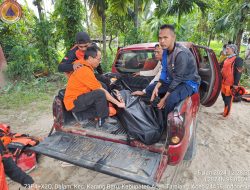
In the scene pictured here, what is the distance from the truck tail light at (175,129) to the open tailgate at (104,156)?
25 cm

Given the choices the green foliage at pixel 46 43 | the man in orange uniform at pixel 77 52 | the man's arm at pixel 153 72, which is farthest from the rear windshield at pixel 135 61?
the green foliage at pixel 46 43

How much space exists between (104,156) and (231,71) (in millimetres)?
3438

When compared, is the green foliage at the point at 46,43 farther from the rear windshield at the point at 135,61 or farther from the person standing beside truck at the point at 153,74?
the person standing beside truck at the point at 153,74

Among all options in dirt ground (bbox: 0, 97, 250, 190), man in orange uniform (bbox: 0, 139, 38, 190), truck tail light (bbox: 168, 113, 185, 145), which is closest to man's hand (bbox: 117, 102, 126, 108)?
truck tail light (bbox: 168, 113, 185, 145)

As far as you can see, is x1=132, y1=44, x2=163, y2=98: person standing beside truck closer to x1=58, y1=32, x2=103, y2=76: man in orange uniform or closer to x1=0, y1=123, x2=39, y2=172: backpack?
x1=58, y1=32, x2=103, y2=76: man in orange uniform

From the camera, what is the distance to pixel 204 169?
3094 mm

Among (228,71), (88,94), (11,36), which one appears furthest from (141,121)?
(11,36)

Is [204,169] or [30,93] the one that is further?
[30,93]

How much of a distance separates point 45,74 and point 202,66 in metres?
6.46

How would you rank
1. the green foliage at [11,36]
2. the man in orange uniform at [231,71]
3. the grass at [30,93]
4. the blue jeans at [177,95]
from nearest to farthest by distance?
the blue jeans at [177,95] < the man in orange uniform at [231,71] < the grass at [30,93] < the green foliage at [11,36]

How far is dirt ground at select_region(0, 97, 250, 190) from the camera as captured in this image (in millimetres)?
2811

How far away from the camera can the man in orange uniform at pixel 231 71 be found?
4.48 meters

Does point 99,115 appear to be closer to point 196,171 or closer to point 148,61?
point 196,171

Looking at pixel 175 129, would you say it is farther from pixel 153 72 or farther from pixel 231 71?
pixel 231 71
